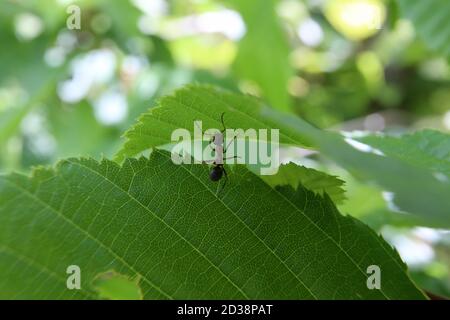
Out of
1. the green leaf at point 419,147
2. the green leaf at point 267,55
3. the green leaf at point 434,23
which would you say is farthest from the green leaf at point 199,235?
the green leaf at point 267,55

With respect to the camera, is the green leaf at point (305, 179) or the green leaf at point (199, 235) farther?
the green leaf at point (305, 179)

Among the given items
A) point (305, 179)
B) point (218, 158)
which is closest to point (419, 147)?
point (305, 179)

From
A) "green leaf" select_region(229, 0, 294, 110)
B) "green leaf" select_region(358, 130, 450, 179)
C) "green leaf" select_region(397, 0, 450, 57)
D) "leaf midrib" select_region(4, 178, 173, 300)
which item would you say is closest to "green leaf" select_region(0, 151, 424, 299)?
"leaf midrib" select_region(4, 178, 173, 300)

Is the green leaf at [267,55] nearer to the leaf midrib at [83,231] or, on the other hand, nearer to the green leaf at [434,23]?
the green leaf at [434,23]

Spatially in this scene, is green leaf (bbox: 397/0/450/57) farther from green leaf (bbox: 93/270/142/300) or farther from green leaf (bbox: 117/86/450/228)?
green leaf (bbox: 93/270/142/300)

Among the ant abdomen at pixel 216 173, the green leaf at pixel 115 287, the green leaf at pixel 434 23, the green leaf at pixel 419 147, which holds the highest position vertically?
the green leaf at pixel 434 23

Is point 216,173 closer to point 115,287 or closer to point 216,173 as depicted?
point 216,173
